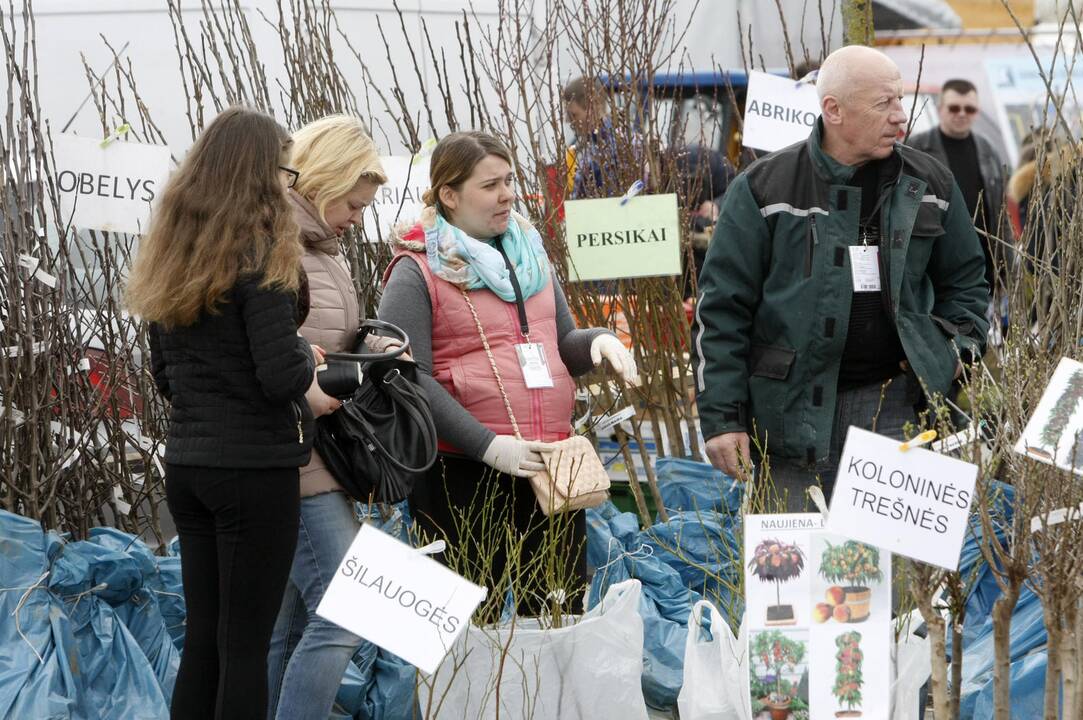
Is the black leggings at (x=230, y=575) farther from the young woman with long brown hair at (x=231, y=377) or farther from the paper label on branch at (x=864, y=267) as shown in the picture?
the paper label on branch at (x=864, y=267)

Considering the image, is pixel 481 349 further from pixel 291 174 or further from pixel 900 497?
pixel 900 497

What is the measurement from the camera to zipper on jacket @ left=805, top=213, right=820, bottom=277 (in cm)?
351

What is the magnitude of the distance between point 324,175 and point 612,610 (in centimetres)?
114

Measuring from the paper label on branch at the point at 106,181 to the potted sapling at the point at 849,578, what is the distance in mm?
2231

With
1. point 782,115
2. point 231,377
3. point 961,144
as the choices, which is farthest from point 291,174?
point 961,144

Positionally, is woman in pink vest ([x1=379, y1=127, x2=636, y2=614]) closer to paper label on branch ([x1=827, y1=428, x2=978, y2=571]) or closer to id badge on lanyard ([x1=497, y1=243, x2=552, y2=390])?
id badge on lanyard ([x1=497, y1=243, x2=552, y2=390])

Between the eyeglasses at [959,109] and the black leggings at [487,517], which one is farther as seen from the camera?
the eyeglasses at [959,109]

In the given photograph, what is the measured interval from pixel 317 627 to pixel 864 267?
61.1 inches

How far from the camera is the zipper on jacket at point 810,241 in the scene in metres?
3.51

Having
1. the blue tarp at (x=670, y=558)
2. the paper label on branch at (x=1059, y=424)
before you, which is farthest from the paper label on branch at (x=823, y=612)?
the blue tarp at (x=670, y=558)

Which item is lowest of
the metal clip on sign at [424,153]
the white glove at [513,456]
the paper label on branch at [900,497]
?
the white glove at [513,456]

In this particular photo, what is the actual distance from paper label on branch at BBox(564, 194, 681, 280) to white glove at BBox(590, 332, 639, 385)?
0.76 m

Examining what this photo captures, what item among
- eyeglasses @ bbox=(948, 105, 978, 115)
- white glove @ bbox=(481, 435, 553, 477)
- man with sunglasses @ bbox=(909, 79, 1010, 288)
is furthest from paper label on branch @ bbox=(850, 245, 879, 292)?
eyeglasses @ bbox=(948, 105, 978, 115)

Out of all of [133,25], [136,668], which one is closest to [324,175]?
[136,668]
